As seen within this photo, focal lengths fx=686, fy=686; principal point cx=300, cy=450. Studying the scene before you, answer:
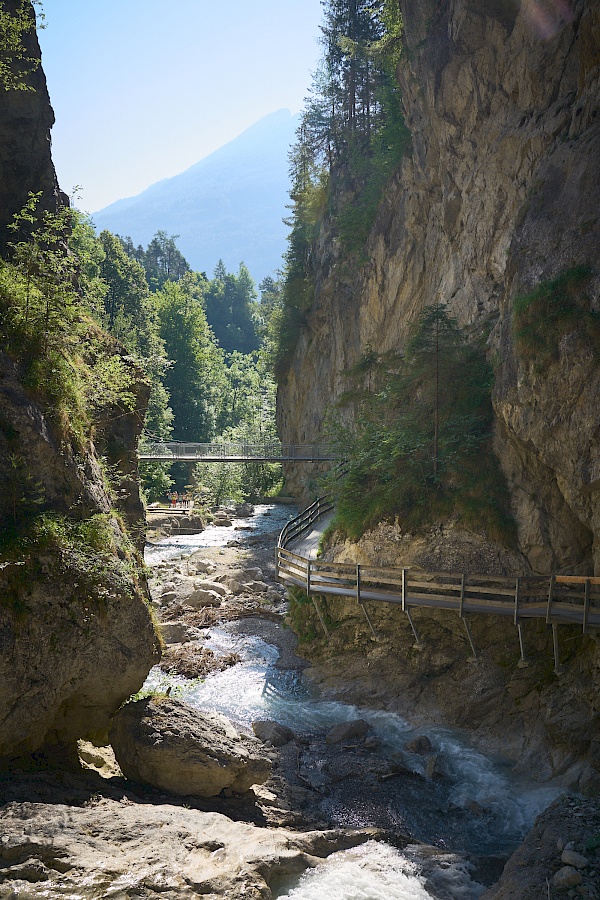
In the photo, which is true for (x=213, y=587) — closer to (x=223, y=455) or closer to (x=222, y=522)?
(x=223, y=455)

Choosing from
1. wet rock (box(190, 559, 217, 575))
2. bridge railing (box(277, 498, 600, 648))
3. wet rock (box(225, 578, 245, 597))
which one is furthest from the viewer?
wet rock (box(190, 559, 217, 575))

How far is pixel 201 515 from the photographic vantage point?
134ft

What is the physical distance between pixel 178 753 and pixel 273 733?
14.5ft

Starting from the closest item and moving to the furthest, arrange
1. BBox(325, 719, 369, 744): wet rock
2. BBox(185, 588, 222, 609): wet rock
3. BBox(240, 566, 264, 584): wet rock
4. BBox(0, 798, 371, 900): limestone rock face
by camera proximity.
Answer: BBox(0, 798, 371, 900): limestone rock face, BBox(325, 719, 369, 744): wet rock, BBox(185, 588, 222, 609): wet rock, BBox(240, 566, 264, 584): wet rock

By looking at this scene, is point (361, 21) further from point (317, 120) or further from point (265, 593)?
point (265, 593)

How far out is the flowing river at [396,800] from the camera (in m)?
9.55

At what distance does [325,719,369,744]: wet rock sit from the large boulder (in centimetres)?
371

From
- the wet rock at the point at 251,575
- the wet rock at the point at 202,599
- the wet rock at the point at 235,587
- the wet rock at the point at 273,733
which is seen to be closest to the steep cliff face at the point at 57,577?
the wet rock at the point at 273,733

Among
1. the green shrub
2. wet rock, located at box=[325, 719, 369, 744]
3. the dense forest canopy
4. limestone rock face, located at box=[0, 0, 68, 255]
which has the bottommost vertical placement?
wet rock, located at box=[325, 719, 369, 744]

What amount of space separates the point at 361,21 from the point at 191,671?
41803mm

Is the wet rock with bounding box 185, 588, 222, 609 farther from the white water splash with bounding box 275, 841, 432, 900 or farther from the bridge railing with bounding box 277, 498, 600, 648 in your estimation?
the white water splash with bounding box 275, 841, 432, 900

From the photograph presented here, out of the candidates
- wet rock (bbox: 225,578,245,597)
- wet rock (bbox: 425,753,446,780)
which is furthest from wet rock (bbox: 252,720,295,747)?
wet rock (bbox: 225,578,245,597)

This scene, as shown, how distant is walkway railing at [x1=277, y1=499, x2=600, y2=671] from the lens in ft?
44.7

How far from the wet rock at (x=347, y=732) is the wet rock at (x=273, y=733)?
831 millimetres
